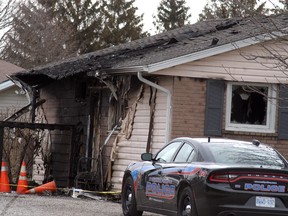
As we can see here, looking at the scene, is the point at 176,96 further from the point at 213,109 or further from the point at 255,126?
the point at 255,126

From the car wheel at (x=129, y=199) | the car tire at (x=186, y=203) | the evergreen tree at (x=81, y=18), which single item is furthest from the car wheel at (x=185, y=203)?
the evergreen tree at (x=81, y=18)

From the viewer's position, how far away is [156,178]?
12.6m

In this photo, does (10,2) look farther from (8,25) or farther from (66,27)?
(66,27)

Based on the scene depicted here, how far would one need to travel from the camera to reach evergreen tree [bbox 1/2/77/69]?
2124 inches

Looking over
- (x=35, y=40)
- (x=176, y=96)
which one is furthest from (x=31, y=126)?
(x=35, y=40)

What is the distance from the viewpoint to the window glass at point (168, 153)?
1270 cm

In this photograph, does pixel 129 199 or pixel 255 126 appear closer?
pixel 129 199

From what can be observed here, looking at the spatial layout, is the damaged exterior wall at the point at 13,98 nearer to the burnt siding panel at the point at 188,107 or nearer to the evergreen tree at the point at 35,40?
the evergreen tree at the point at 35,40

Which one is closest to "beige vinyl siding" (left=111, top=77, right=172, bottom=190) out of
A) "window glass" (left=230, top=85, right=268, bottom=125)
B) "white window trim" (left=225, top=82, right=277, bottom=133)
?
"white window trim" (left=225, top=82, right=277, bottom=133)

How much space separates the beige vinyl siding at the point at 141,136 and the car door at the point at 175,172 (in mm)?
5355

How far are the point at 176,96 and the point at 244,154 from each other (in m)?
5.96

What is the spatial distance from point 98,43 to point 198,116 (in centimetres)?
4023

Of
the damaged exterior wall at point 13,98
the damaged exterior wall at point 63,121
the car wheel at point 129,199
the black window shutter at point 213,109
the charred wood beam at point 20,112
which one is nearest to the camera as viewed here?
the car wheel at point 129,199

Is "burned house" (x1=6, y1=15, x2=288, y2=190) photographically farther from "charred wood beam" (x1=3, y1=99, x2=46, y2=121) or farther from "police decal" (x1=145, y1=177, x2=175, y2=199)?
"police decal" (x1=145, y1=177, x2=175, y2=199)
